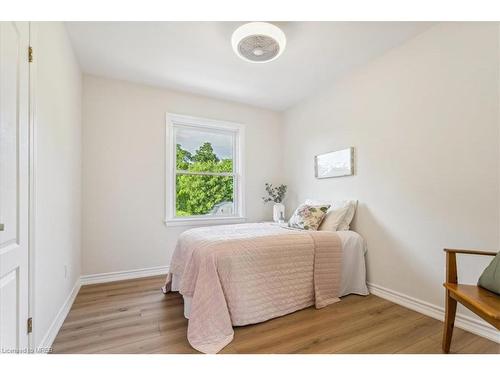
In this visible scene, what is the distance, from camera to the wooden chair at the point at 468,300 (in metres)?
1.20

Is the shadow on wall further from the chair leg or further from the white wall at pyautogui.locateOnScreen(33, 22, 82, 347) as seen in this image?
the white wall at pyautogui.locateOnScreen(33, 22, 82, 347)

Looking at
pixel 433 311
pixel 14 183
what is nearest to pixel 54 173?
pixel 14 183

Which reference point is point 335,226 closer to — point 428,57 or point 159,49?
point 428,57

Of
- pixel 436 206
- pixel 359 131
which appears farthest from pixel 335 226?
pixel 359 131

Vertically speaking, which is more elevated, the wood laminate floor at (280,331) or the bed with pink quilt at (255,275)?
the bed with pink quilt at (255,275)

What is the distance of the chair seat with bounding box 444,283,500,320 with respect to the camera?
1.20 metres

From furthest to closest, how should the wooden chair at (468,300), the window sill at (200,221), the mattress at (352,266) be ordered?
the window sill at (200,221) → the mattress at (352,266) → the wooden chair at (468,300)

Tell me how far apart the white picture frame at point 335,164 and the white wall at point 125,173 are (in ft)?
6.20

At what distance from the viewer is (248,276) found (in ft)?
6.16

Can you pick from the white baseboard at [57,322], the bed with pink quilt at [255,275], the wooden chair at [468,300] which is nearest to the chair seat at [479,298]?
the wooden chair at [468,300]

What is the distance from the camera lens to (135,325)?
1865mm

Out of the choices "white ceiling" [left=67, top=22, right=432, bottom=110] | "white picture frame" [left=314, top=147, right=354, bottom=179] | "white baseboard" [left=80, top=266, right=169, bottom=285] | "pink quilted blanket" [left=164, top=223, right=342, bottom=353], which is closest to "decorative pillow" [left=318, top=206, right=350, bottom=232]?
"pink quilted blanket" [left=164, top=223, right=342, bottom=353]

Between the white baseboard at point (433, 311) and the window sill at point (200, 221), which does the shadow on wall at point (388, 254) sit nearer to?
the white baseboard at point (433, 311)
